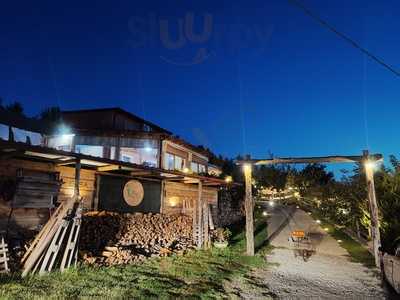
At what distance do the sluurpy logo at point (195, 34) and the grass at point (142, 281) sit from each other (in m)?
6.49

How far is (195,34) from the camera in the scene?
26.8 feet

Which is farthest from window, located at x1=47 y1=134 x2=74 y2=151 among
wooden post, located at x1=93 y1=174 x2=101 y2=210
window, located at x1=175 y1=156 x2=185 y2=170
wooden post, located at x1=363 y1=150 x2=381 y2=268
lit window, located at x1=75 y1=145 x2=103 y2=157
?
wooden post, located at x1=363 y1=150 x2=381 y2=268

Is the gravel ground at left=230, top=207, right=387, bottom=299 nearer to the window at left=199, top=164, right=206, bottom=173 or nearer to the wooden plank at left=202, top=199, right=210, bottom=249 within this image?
the wooden plank at left=202, top=199, right=210, bottom=249

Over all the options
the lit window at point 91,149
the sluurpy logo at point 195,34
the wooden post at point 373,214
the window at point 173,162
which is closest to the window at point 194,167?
the window at point 173,162

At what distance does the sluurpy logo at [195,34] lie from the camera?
815 centimetres

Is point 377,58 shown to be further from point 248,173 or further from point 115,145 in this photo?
point 115,145

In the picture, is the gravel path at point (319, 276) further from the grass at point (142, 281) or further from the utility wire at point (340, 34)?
the utility wire at point (340, 34)

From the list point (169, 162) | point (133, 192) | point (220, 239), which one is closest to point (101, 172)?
point (133, 192)

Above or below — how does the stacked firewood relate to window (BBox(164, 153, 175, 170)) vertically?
below

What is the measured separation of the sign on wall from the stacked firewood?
2.46ft

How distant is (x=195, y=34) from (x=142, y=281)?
6774 mm

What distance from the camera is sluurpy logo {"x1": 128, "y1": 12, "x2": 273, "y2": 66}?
26.7ft

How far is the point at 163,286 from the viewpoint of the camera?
705cm

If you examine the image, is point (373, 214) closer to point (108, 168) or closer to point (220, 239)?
point (220, 239)
